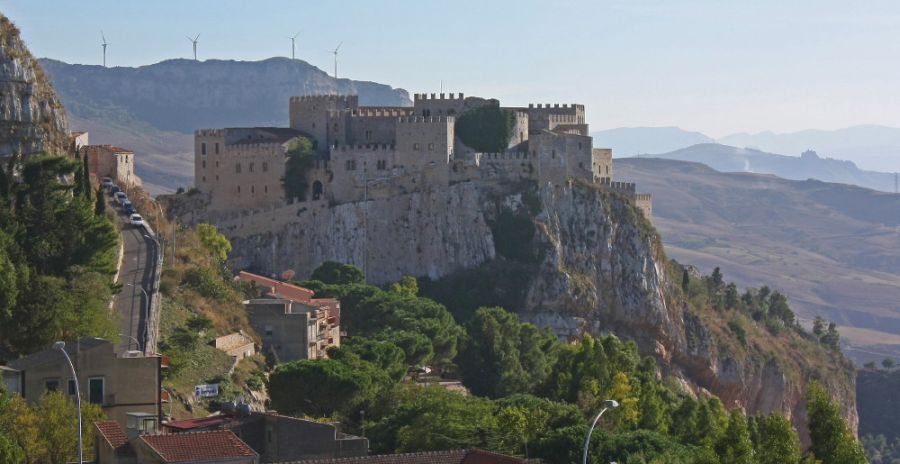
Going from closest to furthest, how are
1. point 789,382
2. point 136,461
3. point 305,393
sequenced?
point 136,461 < point 305,393 < point 789,382

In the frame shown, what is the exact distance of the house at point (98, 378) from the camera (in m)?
56.4

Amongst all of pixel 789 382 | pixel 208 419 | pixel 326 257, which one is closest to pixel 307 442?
pixel 208 419

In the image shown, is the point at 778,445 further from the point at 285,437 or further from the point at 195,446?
the point at 195,446

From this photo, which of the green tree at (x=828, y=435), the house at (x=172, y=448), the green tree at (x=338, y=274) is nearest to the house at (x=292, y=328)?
the green tree at (x=338, y=274)

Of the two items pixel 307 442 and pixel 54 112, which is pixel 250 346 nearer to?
pixel 54 112

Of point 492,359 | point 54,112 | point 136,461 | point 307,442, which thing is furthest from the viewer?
point 492,359

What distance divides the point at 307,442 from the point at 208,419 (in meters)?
4.05

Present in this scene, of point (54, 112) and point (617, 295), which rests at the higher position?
point (54, 112)

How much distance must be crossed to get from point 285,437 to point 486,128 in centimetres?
7331

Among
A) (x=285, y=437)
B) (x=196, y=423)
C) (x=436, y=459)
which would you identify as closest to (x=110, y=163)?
(x=196, y=423)

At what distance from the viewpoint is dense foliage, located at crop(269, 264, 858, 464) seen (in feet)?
198

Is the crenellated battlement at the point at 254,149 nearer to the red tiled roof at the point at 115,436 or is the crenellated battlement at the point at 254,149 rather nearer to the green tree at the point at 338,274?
the green tree at the point at 338,274

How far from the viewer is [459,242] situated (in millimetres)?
125875

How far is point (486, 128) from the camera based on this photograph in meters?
126
